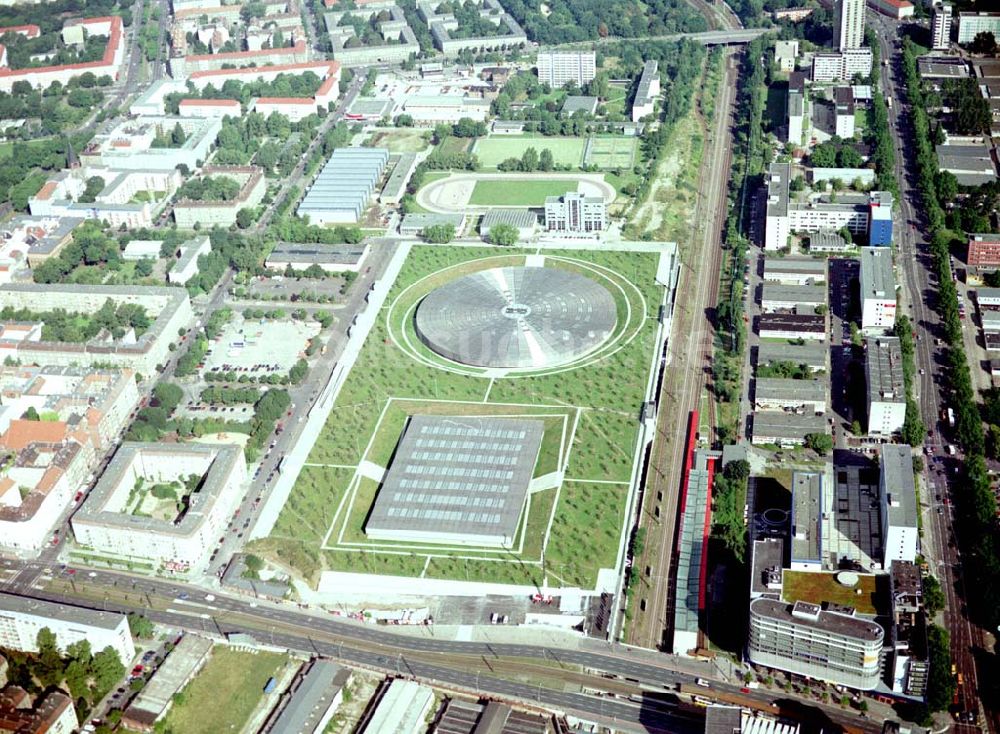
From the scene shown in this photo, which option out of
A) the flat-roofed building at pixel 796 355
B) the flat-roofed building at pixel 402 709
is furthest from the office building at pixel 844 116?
the flat-roofed building at pixel 402 709

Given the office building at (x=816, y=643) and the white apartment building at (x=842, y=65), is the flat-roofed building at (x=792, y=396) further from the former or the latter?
the white apartment building at (x=842, y=65)

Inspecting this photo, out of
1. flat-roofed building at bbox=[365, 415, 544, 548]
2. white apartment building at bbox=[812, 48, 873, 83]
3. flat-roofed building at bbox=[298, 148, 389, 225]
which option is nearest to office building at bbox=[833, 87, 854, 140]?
white apartment building at bbox=[812, 48, 873, 83]

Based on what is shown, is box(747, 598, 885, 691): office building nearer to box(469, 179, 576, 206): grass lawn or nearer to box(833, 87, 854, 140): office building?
box(469, 179, 576, 206): grass lawn

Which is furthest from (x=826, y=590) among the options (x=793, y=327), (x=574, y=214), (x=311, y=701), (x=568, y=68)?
(x=568, y=68)

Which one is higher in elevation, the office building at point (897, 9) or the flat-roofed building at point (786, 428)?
the flat-roofed building at point (786, 428)

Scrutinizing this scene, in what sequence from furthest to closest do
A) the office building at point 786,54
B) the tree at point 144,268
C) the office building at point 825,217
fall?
the office building at point 786,54 → the tree at point 144,268 → the office building at point 825,217

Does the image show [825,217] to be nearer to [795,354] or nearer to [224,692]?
[795,354]
